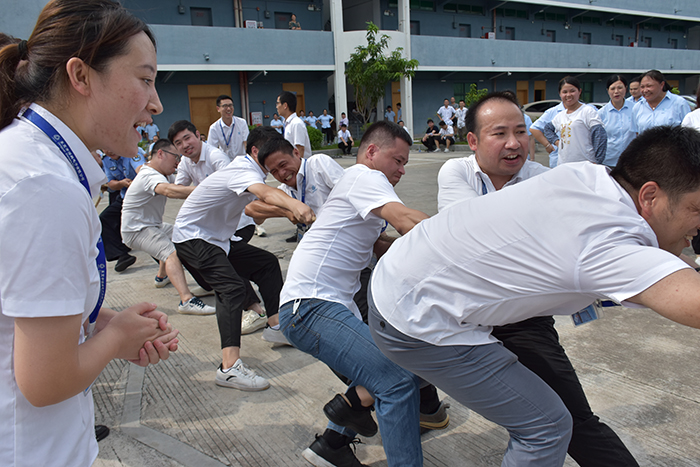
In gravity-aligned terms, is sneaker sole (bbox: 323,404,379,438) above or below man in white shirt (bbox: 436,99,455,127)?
below

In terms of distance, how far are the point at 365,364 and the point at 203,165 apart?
3.65 metres

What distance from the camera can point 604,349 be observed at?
3.32 metres

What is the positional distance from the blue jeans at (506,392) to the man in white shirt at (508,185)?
23 cm

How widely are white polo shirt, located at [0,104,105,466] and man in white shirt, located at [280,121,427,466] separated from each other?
1199 millimetres

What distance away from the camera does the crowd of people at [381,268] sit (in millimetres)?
948

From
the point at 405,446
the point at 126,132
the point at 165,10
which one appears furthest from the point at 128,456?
the point at 165,10

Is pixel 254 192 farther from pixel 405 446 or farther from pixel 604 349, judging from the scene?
pixel 604 349

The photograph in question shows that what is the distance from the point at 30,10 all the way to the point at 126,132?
59.7ft

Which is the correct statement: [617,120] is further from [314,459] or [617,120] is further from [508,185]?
[314,459]

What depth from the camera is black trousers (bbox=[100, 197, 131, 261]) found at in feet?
17.1

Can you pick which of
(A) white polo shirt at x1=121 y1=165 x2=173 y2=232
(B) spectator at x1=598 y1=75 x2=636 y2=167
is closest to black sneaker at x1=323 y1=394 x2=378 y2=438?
(A) white polo shirt at x1=121 y1=165 x2=173 y2=232

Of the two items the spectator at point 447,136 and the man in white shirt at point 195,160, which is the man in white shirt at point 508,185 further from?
the spectator at point 447,136

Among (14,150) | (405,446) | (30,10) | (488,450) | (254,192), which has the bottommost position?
(488,450)

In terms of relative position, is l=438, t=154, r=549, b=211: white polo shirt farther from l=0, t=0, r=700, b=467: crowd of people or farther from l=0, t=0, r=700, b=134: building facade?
l=0, t=0, r=700, b=134: building facade
